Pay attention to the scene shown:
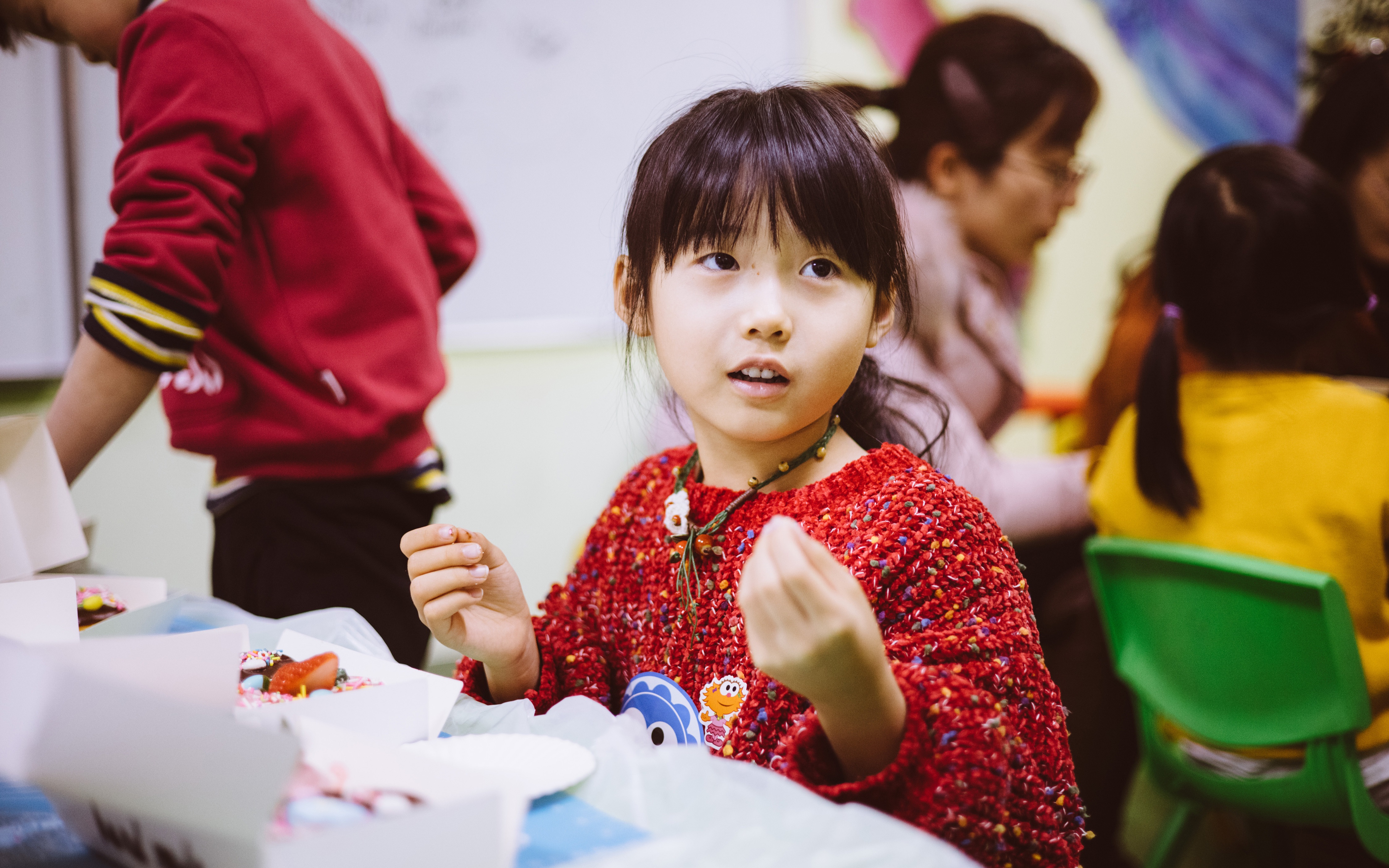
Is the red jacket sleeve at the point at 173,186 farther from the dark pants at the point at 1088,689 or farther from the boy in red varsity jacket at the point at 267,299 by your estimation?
the dark pants at the point at 1088,689

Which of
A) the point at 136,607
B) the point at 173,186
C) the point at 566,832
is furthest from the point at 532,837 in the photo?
the point at 173,186

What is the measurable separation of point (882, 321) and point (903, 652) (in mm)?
276

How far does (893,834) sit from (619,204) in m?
0.58

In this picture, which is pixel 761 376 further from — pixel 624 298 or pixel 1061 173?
pixel 1061 173

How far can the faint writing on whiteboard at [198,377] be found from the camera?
36.2 inches

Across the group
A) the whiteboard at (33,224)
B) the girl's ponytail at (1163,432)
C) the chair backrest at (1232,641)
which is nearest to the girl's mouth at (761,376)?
the chair backrest at (1232,641)

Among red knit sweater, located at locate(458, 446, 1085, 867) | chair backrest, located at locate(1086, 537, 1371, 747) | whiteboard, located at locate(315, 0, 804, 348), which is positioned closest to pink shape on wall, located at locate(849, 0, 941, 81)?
whiteboard, located at locate(315, 0, 804, 348)

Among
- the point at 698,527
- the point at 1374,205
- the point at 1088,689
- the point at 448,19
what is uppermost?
the point at 448,19

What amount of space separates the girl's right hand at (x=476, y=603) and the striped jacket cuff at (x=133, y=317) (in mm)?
312

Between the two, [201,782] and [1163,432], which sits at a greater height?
[201,782]

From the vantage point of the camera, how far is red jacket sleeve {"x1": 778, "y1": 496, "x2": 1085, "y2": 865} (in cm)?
47

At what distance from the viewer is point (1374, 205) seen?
5.28 ft

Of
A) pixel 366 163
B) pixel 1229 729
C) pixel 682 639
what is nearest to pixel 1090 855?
pixel 1229 729

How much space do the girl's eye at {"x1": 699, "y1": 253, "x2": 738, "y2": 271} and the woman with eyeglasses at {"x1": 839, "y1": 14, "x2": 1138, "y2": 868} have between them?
993 millimetres
